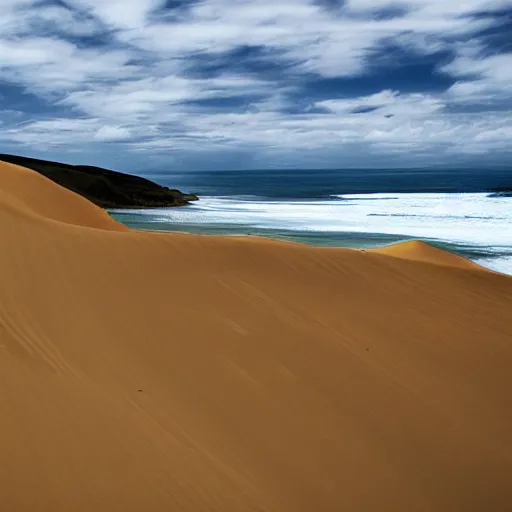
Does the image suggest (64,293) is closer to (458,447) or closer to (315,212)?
(458,447)

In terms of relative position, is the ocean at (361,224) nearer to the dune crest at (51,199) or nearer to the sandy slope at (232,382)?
the dune crest at (51,199)

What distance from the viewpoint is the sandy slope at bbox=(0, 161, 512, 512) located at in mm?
4008

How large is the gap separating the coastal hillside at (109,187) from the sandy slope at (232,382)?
31.0 meters

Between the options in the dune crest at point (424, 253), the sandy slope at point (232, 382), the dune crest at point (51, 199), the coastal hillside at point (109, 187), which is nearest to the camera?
the sandy slope at point (232, 382)

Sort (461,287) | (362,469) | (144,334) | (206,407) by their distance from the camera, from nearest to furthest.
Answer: (362,469) → (206,407) → (144,334) → (461,287)

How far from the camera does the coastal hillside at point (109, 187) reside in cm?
3800

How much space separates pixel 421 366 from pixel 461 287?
3132mm

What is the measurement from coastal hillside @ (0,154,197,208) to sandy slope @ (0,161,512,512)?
1220 inches

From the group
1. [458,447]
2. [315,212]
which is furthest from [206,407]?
[315,212]

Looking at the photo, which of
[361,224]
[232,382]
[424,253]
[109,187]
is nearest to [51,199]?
[424,253]

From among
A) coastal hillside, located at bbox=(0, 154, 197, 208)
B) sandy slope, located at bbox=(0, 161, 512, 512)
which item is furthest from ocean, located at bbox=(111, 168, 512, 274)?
sandy slope, located at bbox=(0, 161, 512, 512)

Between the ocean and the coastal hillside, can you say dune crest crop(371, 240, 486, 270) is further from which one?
the coastal hillside

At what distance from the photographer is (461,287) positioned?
29.0 feet

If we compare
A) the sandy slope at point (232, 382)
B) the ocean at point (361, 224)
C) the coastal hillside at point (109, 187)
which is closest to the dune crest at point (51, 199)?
the sandy slope at point (232, 382)
